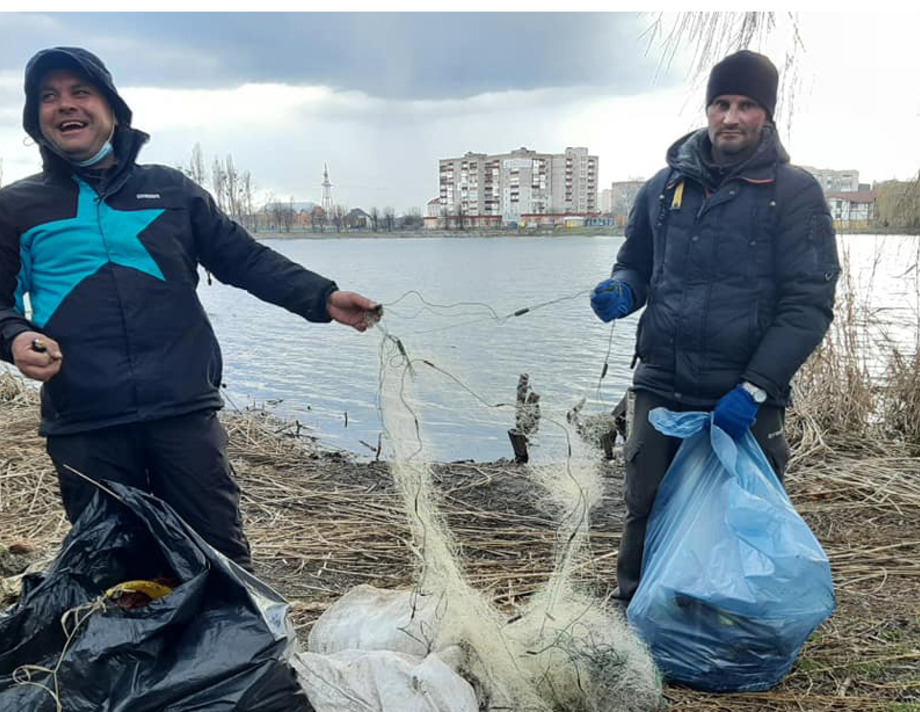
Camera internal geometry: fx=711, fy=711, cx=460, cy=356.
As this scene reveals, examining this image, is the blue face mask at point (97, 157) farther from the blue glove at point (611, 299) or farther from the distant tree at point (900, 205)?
the distant tree at point (900, 205)

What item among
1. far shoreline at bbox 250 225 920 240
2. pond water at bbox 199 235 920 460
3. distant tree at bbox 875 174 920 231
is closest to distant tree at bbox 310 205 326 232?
far shoreline at bbox 250 225 920 240

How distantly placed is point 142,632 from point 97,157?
1283mm

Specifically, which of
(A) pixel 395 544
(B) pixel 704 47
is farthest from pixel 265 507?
(B) pixel 704 47

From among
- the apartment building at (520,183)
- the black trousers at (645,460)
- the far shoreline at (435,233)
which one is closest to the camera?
the black trousers at (645,460)

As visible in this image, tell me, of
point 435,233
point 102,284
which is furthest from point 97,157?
point 435,233

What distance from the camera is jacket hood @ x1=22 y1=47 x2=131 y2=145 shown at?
1.91 meters

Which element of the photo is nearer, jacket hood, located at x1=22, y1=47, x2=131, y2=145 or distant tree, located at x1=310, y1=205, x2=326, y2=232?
jacket hood, located at x1=22, y1=47, x2=131, y2=145

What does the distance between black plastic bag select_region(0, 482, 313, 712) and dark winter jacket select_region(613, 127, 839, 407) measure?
1437mm

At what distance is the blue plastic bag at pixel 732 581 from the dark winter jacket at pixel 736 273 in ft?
0.63

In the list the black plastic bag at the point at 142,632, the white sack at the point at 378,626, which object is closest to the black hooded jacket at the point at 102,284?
the black plastic bag at the point at 142,632

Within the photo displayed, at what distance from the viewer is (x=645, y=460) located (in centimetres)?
243

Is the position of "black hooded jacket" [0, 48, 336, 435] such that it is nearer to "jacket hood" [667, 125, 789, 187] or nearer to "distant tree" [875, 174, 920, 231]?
"jacket hood" [667, 125, 789, 187]

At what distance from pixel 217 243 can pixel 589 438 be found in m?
1.96

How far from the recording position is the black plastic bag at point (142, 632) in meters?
1.39
